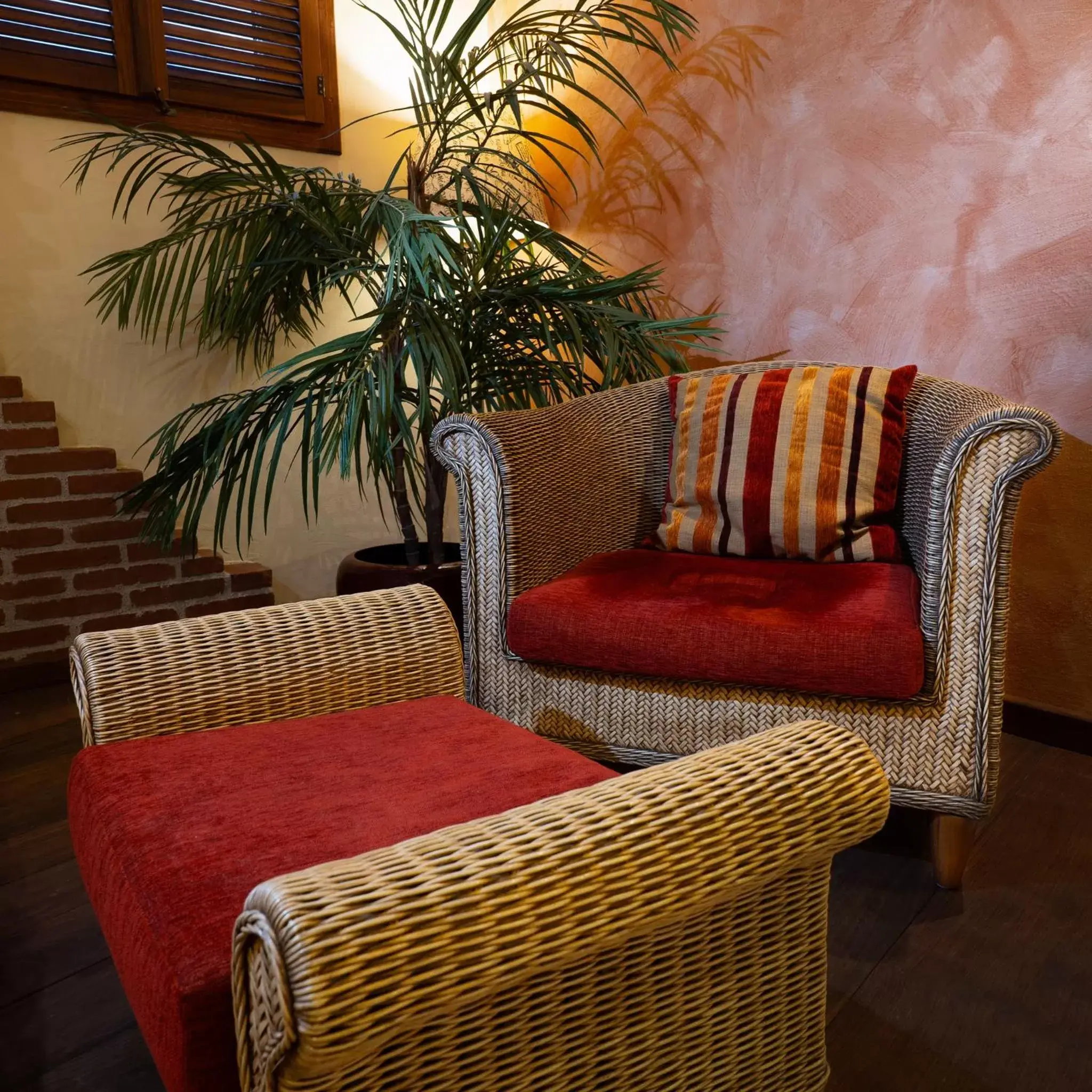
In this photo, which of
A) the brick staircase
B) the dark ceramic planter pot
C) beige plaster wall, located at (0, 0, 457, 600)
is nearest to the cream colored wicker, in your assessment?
the dark ceramic planter pot

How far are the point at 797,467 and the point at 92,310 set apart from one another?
1.97m

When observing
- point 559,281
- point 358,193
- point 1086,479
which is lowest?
point 1086,479

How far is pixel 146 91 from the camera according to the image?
2535 mm

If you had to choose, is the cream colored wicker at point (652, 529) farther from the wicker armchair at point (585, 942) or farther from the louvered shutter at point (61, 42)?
the louvered shutter at point (61, 42)

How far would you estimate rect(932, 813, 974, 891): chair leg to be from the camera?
1.41m

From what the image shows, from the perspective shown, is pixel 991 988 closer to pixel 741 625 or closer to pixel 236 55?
pixel 741 625

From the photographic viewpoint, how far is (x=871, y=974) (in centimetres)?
125

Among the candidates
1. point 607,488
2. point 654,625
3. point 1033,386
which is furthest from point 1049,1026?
point 1033,386

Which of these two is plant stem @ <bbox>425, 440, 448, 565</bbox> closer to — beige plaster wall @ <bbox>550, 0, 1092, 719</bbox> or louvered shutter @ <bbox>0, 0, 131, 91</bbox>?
beige plaster wall @ <bbox>550, 0, 1092, 719</bbox>

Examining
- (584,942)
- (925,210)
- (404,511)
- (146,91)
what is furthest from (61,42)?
(584,942)

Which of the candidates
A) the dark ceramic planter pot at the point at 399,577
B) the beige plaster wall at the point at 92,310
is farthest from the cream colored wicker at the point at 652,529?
the beige plaster wall at the point at 92,310

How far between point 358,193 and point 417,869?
1.98 meters

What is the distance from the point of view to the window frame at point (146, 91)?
2393 millimetres

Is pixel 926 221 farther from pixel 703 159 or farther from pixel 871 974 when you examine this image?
pixel 871 974
